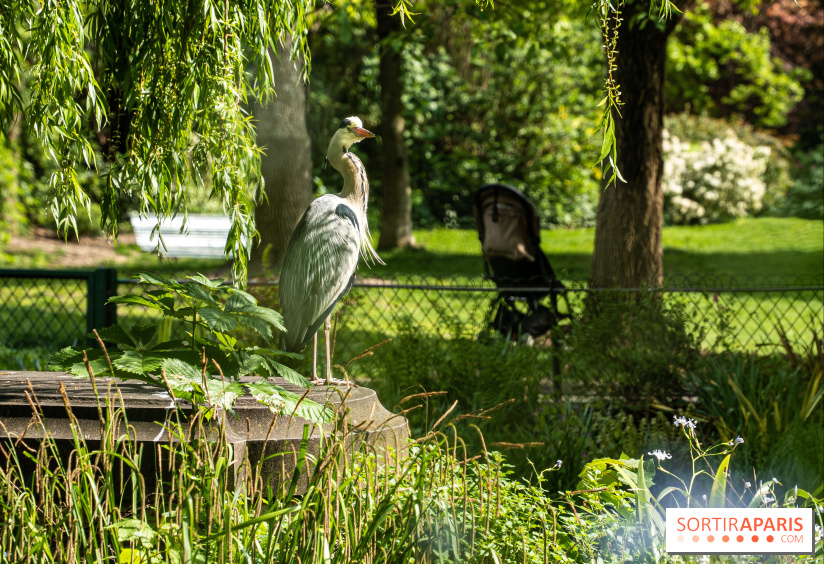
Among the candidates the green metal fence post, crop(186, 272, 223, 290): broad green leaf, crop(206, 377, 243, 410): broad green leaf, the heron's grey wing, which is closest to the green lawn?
the green metal fence post

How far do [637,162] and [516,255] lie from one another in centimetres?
124

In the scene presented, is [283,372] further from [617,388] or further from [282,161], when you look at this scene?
[282,161]

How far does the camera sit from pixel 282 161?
21.2ft

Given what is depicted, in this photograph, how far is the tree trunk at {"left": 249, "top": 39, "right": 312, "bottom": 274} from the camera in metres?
6.44

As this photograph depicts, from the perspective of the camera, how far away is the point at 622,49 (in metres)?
6.38

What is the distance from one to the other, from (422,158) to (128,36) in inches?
498

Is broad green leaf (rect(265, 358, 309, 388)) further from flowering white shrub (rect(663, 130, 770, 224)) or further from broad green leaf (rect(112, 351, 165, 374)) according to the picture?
flowering white shrub (rect(663, 130, 770, 224))

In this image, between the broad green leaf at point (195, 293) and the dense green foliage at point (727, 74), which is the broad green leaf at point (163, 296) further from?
the dense green foliage at point (727, 74)

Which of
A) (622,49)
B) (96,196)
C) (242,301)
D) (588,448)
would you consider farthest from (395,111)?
(242,301)

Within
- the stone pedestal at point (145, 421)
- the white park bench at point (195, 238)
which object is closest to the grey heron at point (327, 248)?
the stone pedestal at point (145, 421)

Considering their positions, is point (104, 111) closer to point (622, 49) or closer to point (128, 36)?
point (128, 36)

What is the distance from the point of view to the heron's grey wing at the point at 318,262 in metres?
3.46

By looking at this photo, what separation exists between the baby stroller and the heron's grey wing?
300 centimetres

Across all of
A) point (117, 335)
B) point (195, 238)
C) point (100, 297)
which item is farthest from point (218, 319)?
point (195, 238)
